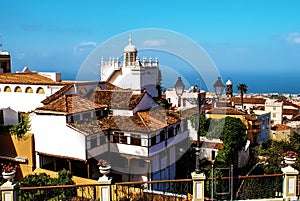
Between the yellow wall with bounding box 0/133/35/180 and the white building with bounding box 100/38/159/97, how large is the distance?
20.6 feet

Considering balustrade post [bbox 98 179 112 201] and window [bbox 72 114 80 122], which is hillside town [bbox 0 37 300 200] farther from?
balustrade post [bbox 98 179 112 201]

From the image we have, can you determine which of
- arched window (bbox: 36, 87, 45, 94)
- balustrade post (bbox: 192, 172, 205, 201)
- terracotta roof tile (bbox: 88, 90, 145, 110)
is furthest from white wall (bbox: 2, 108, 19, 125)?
balustrade post (bbox: 192, 172, 205, 201)

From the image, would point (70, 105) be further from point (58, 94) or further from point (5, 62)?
point (5, 62)

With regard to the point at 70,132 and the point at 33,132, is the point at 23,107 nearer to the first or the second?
the point at 33,132

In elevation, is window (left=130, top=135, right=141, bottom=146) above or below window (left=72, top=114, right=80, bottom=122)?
below

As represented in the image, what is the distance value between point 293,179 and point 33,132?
11.2 meters

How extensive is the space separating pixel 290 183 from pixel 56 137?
9.71m

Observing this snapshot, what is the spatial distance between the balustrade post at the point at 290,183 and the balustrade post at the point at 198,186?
182cm

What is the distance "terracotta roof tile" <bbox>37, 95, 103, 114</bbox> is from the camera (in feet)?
45.1

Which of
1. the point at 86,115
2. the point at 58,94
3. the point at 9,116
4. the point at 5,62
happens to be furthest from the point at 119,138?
the point at 5,62

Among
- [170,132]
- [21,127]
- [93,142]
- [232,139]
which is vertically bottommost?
[232,139]

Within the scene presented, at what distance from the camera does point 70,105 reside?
1406 centimetres

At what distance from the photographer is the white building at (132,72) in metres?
19.2

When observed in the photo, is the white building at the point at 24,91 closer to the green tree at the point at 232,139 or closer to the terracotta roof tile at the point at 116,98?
the terracotta roof tile at the point at 116,98
